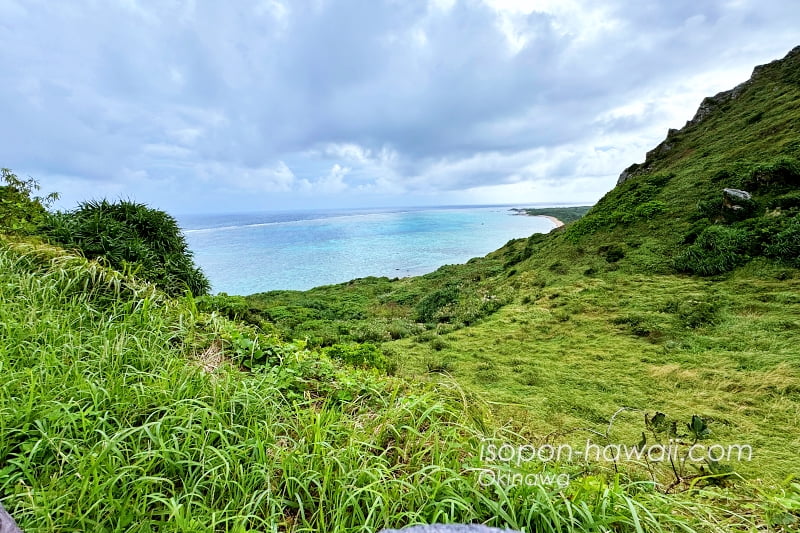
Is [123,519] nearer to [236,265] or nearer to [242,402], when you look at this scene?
[242,402]

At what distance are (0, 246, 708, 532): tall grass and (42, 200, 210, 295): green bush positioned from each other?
2.39 m

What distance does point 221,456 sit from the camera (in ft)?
6.32

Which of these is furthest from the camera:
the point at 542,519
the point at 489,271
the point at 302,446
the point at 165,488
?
the point at 489,271

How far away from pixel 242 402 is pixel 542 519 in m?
2.09

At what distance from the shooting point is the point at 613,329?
24.1 feet

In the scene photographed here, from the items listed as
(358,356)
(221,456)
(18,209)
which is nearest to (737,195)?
(358,356)

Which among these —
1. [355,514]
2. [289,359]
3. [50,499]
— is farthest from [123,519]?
[289,359]

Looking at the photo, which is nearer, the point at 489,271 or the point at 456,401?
the point at 456,401

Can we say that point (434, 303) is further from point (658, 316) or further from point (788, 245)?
point (788, 245)

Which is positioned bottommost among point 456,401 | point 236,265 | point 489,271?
point 236,265

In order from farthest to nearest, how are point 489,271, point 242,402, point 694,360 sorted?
point 489,271, point 694,360, point 242,402

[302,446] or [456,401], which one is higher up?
[302,446]

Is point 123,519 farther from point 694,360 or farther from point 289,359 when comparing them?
point 694,360

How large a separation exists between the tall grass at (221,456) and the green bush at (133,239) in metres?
2.39
